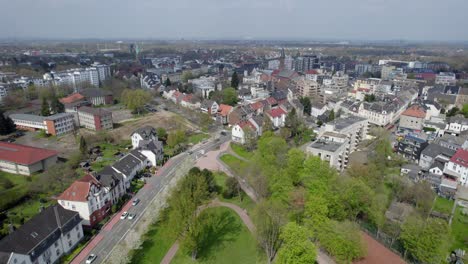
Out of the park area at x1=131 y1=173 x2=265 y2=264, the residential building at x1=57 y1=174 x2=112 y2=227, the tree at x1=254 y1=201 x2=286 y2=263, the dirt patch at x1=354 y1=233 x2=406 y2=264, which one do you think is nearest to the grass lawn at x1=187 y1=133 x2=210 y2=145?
the park area at x1=131 y1=173 x2=265 y2=264

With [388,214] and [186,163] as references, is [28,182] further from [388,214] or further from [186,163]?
[388,214]

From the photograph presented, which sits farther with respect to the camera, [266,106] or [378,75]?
[378,75]

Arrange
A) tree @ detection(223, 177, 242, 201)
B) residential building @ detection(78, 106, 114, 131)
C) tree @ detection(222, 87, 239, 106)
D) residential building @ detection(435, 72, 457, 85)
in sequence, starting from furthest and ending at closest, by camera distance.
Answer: residential building @ detection(435, 72, 457, 85)
tree @ detection(222, 87, 239, 106)
residential building @ detection(78, 106, 114, 131)
tree @ detection(223, 177, 242, 201)

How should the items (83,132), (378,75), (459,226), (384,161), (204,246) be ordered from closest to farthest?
(204,246), (459,226), (384,161), (83,132), (378,75)

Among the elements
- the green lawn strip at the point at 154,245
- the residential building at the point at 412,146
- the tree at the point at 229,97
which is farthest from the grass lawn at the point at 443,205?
the tree at the point at 229,97

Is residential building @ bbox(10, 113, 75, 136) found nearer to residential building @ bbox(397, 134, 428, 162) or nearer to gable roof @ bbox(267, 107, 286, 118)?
gable roof @ bbox(267, 107, 286, 118)

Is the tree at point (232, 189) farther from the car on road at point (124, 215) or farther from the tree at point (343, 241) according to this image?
the tree at point (343, 241)

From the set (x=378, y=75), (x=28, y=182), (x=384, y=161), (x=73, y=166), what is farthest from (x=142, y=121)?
(x=378, y=75)
